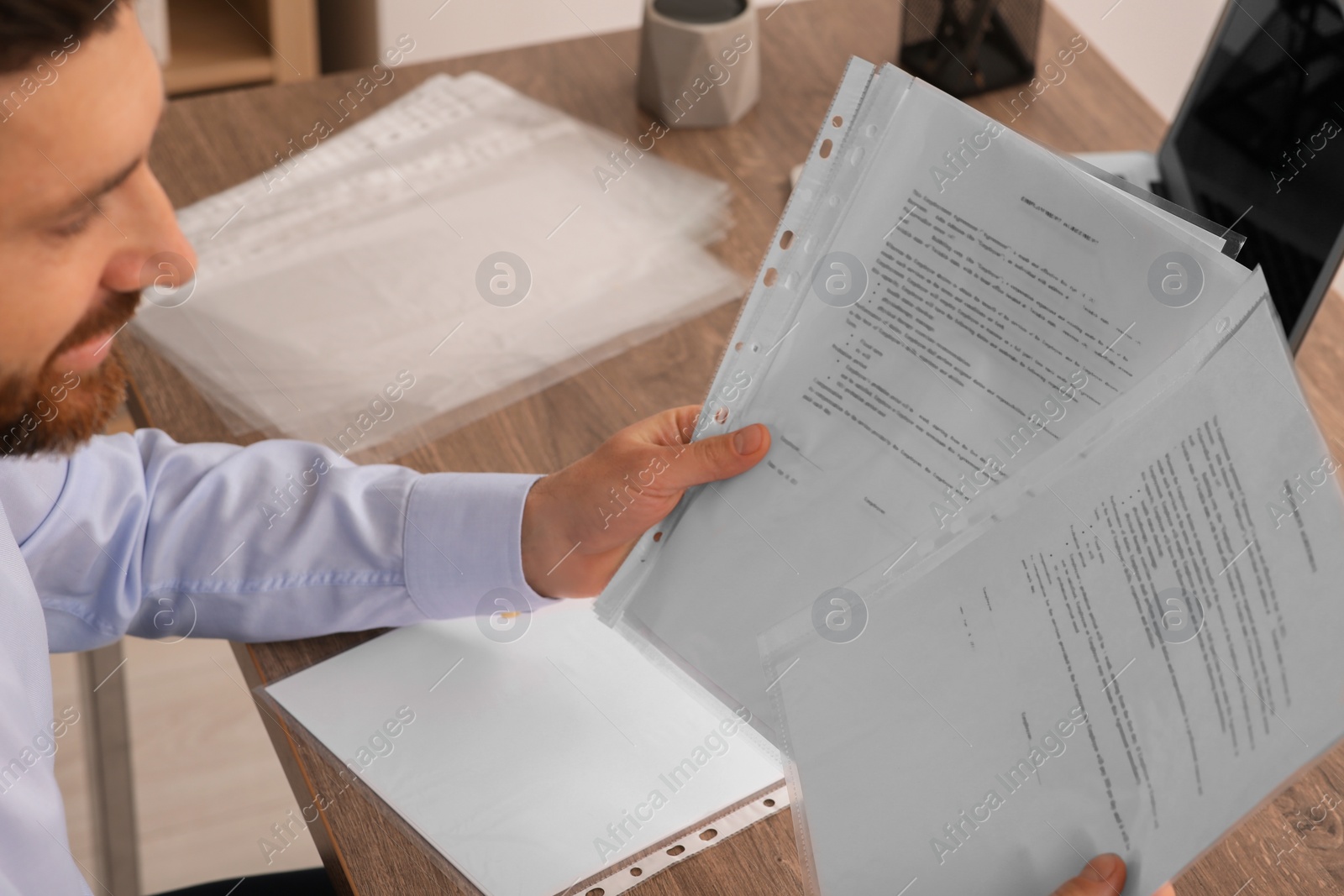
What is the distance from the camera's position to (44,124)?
0.52m

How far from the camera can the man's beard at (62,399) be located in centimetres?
61

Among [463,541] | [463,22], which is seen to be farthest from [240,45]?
[463,541]

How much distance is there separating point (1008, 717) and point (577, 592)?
32cm

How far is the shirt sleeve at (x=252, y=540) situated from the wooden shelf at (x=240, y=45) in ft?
4.63

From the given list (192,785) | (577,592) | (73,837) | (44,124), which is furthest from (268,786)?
(44,124)

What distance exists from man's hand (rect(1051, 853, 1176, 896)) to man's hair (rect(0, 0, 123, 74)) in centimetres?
58

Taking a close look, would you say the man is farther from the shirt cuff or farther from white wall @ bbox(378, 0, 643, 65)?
white wall @ bbox(378, 0, 643, 65)

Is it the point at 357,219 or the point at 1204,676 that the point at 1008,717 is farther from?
the point at 357,219

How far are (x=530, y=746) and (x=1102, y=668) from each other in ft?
1.09

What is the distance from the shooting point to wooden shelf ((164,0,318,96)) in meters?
2.04

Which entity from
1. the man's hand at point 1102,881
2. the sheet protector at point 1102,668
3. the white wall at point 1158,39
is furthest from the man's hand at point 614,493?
the white wall at point 1158,39

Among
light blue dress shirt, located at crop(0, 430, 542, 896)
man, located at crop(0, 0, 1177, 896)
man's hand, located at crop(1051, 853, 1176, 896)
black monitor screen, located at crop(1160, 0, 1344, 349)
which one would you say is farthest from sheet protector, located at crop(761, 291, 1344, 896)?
black monitor screen, located at crop(1160, 0, 1344, 349)

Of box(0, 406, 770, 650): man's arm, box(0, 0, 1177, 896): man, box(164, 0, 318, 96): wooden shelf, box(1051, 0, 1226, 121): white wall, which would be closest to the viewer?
box(0, 0, 1177, 896): man

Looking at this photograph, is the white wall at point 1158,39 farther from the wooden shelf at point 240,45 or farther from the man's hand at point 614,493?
the man's hand at point 614,493
